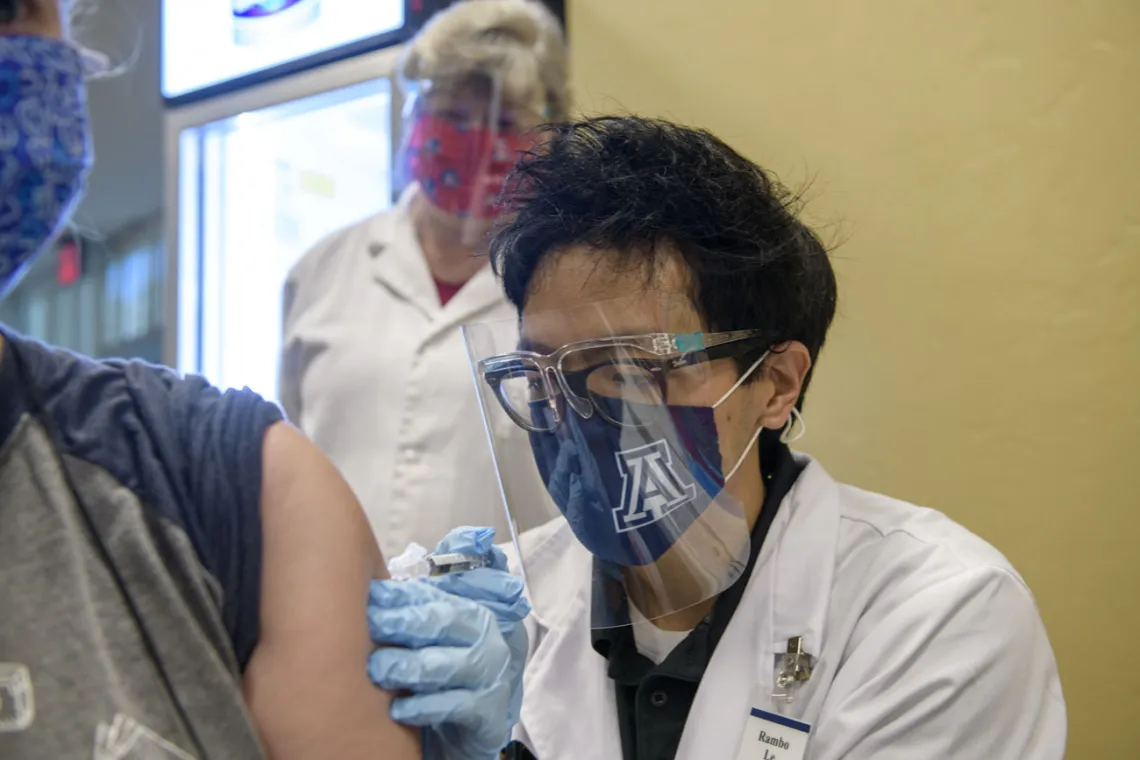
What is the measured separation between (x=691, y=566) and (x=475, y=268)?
37.7 inches

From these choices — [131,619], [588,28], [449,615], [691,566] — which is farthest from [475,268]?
[131,619]

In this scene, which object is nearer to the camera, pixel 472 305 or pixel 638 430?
pixel 638 430

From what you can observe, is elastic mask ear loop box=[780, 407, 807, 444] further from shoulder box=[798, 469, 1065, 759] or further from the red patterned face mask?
the red patterned face mask

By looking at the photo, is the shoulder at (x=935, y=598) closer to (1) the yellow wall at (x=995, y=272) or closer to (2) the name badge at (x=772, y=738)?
(2) the name badge at (x=772, y=738)

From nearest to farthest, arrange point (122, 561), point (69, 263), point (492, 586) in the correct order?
point (122, 561), point (492, 586), point (69, 263)

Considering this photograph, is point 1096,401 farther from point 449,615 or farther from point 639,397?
point 449,615

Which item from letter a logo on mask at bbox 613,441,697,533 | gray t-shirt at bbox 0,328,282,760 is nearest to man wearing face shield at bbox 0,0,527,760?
gray t-shirt at bbox 0,328,282,760

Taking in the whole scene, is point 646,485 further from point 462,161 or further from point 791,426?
point 462,161

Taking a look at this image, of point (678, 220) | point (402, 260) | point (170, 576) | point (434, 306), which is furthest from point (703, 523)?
point (402, 260)

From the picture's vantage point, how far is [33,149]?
2.82 feet

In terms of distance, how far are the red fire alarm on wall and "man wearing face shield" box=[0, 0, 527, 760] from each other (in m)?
2.70

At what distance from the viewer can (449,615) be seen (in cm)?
87

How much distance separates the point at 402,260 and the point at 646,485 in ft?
3.40

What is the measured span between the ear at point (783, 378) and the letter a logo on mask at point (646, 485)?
0.69 ft
